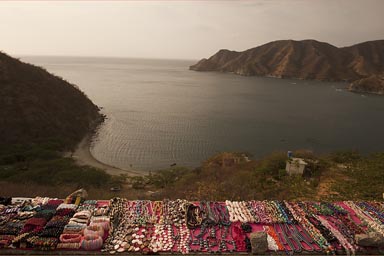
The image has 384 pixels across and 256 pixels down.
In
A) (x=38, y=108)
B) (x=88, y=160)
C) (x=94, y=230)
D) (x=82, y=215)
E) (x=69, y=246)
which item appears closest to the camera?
(x=69, y=246)

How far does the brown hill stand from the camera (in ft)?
397

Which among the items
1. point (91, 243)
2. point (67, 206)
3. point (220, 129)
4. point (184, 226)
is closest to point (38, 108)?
point (220, 129)

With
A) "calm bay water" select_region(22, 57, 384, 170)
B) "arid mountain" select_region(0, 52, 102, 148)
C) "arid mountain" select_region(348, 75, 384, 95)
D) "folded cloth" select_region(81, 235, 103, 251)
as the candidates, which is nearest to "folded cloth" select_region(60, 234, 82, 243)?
"folded cloth" select_region(81, 235, 103, 251)

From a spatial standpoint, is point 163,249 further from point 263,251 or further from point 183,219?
point 263,251

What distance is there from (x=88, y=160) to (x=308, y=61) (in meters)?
133

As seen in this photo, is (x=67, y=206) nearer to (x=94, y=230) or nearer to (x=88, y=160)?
(x=94, y=230)

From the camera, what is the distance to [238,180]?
1338cm

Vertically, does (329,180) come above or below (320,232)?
below

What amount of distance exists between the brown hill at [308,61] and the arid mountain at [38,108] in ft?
351

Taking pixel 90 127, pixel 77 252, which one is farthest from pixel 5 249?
pixel 90 127

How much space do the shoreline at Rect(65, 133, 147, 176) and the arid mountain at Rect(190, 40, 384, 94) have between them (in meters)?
112

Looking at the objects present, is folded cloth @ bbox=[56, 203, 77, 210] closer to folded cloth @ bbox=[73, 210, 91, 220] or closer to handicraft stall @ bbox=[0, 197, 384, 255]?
handicraft stall @ bbox=[0, 197, 384, 255]

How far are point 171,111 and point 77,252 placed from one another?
4282 centimetres

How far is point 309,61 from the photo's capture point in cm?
13150
